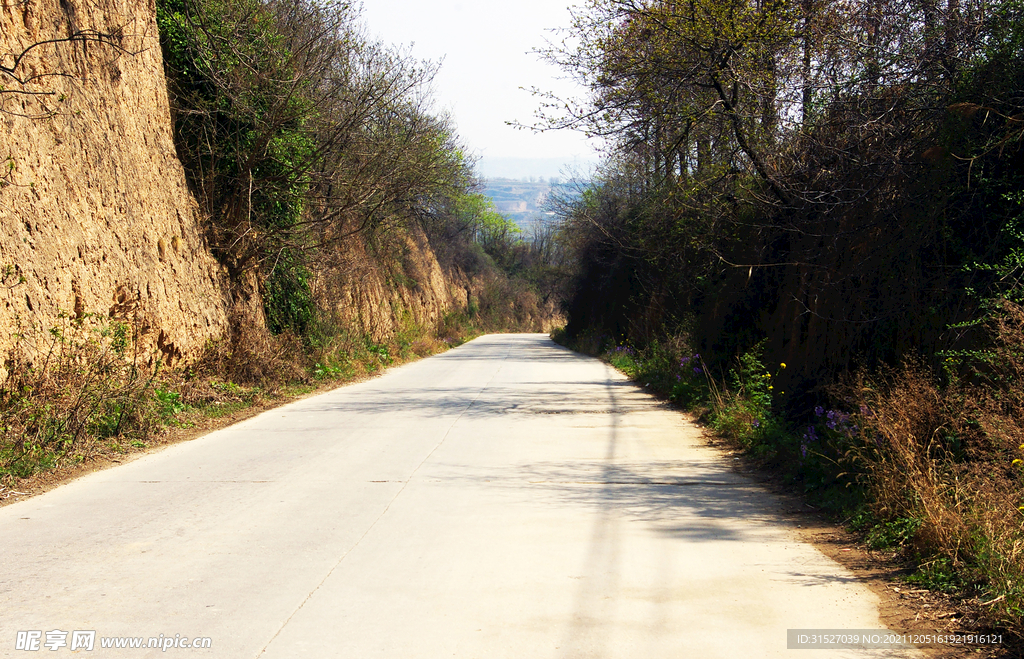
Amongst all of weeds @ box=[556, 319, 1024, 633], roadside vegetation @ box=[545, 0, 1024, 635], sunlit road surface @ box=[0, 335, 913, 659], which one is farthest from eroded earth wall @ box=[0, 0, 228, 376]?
weeds @ box=[556, 319, 1024, 633]

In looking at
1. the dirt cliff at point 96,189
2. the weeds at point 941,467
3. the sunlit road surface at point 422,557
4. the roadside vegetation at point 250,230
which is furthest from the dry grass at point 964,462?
the dirt cliff at point 96,189

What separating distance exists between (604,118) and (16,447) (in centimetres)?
1049

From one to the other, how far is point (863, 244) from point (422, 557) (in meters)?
6.31

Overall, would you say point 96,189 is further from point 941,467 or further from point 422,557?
point 941,467

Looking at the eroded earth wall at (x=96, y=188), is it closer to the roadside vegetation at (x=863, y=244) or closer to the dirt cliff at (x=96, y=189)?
the dirt cliff at (x=96, y=189)

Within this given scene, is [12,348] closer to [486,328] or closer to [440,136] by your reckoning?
[440,136]

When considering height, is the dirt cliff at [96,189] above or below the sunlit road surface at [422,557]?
above

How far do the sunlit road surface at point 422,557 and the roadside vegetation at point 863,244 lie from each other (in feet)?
2.77

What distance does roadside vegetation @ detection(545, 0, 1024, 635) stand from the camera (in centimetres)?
607

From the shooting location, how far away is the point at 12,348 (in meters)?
9.68

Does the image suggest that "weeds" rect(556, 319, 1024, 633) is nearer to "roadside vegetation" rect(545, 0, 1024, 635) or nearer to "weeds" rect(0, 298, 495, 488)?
"roadside vegetation" rect(545, 0, 1024, 635)

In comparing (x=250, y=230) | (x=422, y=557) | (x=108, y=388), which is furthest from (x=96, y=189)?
(x=422, y=557)

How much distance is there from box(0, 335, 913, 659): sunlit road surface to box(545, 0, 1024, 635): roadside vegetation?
2.77 ft

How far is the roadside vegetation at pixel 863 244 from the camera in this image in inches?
239
